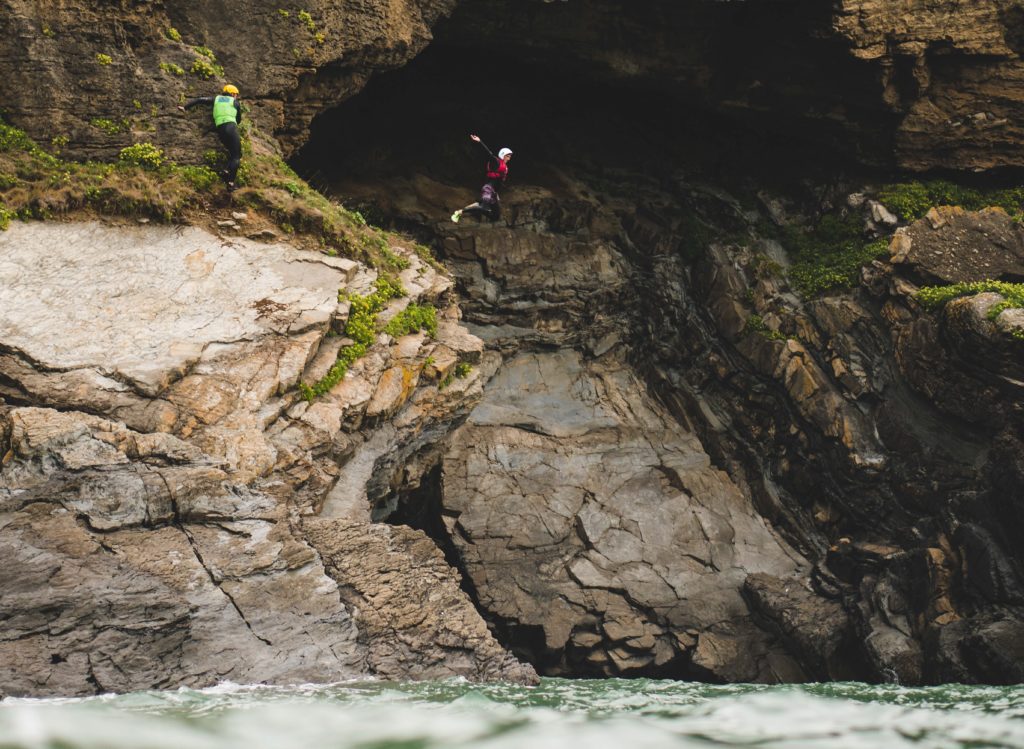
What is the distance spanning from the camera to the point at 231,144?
1239 centimetres

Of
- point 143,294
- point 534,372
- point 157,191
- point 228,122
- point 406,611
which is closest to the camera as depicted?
point 406,611

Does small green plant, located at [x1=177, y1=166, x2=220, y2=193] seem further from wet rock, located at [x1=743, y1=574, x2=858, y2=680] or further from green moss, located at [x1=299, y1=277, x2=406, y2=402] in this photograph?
wet rock, located at [x1=743, y1=574, x2=858, y2=680]

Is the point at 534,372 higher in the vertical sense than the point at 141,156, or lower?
lower

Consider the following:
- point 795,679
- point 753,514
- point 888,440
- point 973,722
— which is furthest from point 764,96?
point 973,722

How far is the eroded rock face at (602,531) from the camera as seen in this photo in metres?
14.9

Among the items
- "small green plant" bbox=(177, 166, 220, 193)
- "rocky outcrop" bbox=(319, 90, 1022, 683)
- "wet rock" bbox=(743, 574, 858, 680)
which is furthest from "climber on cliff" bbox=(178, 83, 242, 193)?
"wet rock" bbox=(743, 574, 858, 680)

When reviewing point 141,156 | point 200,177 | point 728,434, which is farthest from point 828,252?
point 141,156

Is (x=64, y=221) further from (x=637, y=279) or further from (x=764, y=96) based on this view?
(x=764, y=96)

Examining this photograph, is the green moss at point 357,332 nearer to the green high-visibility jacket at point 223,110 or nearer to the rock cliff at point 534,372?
the rock cliff at point 534,372

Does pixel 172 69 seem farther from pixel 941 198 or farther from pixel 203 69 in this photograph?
pixel 941 198

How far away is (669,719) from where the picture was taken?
741 cm

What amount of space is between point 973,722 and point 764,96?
48.8ft

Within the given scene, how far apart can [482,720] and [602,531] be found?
32.7ft

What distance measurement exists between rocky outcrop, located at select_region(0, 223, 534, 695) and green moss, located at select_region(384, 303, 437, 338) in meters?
0.49
